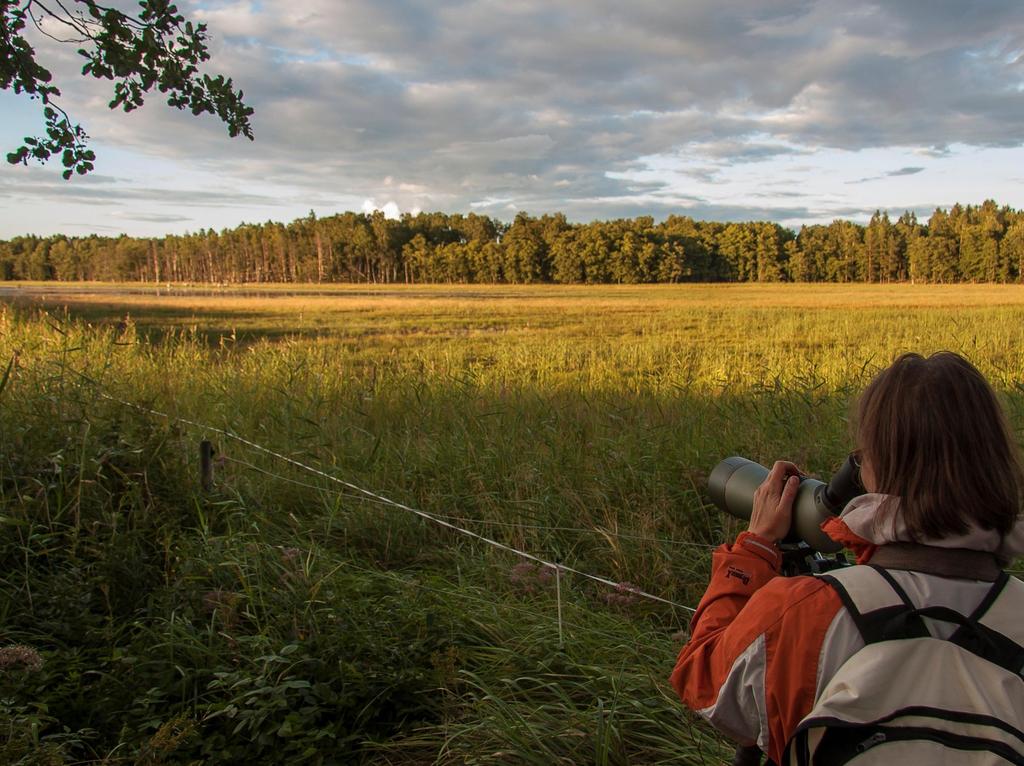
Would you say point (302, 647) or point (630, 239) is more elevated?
point (630, 239)

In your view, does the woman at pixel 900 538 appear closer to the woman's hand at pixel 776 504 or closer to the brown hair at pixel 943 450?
the brown hair at pixel 943 450

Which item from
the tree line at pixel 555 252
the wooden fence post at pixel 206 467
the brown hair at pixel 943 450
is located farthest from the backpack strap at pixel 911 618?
the tree line at pixel 555 252

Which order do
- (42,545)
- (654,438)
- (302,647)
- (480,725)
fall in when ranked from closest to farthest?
(480,725) → (302,647) → (42,545) → (654,438)

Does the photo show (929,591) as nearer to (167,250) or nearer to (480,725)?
(480,725)

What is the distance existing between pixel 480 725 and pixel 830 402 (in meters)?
5.25

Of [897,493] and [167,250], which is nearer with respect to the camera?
[897,493]

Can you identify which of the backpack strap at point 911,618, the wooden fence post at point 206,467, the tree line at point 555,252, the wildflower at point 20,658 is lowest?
the wildflower at point 20,658

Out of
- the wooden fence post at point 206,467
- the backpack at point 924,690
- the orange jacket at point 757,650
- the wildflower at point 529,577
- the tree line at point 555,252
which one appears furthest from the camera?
the tree line at point 555,252

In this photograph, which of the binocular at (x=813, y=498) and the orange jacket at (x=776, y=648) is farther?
the binocular at (x=813, y=498)

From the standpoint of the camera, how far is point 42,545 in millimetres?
3637

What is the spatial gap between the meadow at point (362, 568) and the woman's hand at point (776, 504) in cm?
18

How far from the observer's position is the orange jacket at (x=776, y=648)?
1.25m

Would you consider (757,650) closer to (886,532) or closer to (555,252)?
(886,532)

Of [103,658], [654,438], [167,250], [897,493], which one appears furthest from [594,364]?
[167,250]
